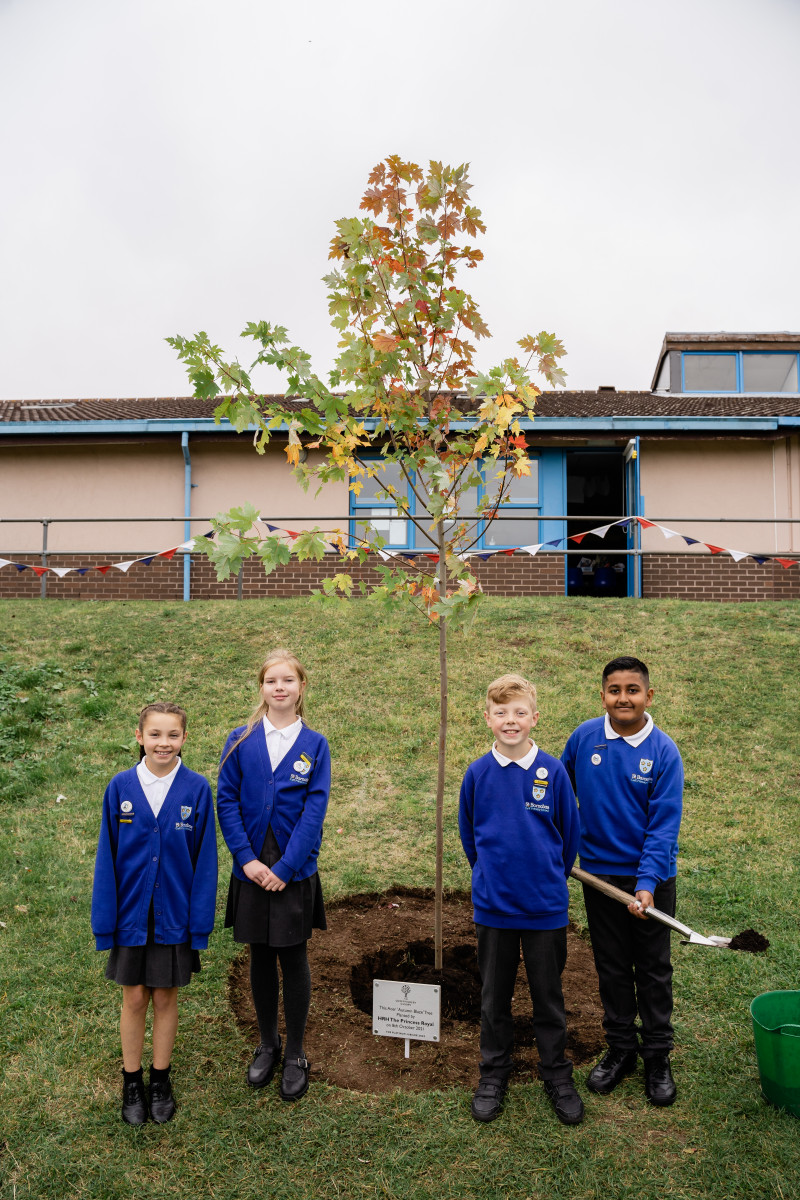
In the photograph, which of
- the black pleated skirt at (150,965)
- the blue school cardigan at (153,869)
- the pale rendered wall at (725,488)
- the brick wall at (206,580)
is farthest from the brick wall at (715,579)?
the black pleated skirt at (150,965)

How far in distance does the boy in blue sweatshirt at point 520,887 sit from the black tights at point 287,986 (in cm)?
70

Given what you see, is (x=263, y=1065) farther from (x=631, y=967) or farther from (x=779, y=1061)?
(x=779, y=1061)

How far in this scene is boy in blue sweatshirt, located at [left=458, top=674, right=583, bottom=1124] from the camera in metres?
3.09

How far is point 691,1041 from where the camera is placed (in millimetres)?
3506

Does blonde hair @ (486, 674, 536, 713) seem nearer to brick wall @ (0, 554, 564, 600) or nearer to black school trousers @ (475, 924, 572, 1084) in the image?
black school trousers @ (475, 924, 572, 1084)

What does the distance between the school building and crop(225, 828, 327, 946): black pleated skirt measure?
9.29 m

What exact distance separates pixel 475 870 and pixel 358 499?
35.1 ft

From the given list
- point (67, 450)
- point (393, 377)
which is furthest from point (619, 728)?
point (67, 450)

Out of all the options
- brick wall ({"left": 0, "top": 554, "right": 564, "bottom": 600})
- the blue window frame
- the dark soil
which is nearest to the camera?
the dark soil

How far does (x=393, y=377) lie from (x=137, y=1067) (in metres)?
2.96

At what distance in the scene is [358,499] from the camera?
13547mm

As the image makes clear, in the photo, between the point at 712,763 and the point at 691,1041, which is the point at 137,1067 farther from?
the point at 712,763

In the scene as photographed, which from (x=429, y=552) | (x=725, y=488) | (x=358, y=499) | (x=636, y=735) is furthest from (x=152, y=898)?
(x=725, y=488)

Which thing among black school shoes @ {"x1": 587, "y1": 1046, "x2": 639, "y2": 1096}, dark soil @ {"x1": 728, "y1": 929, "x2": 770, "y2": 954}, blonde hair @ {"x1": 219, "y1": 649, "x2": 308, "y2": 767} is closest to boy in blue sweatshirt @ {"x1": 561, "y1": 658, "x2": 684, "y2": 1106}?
black school shoes @ {"x1": 587, "y1": 1046, "x2": 639, "y2": 1096}
